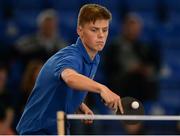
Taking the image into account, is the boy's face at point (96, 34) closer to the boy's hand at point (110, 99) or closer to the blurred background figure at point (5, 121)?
the boy's hand at point (110, 99)

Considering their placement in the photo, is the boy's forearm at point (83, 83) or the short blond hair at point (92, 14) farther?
the short blond hair at point (92, 14)

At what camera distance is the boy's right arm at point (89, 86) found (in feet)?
15.9

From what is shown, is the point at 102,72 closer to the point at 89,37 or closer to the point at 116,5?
the point at 116,5

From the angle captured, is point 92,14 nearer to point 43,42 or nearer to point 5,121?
point 5,121

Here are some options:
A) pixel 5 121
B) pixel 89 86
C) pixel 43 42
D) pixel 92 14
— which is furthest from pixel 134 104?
pixel 43 42

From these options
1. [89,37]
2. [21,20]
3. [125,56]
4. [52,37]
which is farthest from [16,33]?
[89,37]

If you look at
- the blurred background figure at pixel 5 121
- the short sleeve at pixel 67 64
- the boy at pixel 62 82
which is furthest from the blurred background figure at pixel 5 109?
the short sleeve at pixel 67 64

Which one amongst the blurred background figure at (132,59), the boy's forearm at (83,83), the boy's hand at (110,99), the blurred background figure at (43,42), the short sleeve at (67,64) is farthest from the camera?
the blurred background figure at (132,59)

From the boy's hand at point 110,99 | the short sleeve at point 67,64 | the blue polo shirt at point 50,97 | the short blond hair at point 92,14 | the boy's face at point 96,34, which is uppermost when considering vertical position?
the short blond hair at point 92,14

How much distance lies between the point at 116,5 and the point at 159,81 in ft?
4.96

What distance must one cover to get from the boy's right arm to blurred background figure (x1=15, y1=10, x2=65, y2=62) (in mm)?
4530

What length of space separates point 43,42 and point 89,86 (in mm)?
4936

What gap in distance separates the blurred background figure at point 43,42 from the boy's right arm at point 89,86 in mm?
4530

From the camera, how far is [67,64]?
5.29 metres
